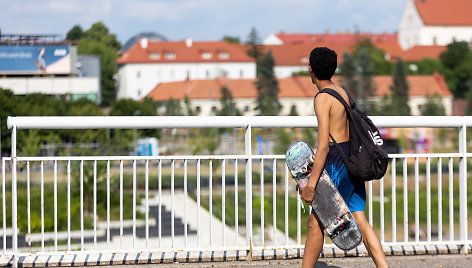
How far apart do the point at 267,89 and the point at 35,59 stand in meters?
32.8

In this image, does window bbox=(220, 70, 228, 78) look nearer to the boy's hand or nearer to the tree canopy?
the tree canopy

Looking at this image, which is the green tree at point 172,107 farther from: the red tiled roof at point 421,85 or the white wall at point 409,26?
the white wall at point 409,26

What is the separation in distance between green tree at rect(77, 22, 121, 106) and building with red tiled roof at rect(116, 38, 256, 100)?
6.38m

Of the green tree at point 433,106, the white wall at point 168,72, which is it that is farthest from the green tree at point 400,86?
the white wall at point 168,72

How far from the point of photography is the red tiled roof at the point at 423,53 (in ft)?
458

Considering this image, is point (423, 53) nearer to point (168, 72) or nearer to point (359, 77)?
point (359, 77)

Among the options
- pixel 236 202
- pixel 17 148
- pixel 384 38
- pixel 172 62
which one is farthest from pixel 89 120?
pixel 384 38

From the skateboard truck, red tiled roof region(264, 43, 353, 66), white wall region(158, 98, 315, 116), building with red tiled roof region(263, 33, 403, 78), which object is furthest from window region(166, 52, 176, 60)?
the skateboard truck

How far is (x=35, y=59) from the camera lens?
3836 inches

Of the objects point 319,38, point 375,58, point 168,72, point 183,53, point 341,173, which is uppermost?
point 319,38

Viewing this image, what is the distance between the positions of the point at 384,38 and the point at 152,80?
72.0 m

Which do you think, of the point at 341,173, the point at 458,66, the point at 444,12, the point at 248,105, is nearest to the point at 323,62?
the point at 341,173

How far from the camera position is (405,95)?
10762 centimetres

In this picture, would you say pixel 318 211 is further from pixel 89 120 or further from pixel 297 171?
pixel 89 120
